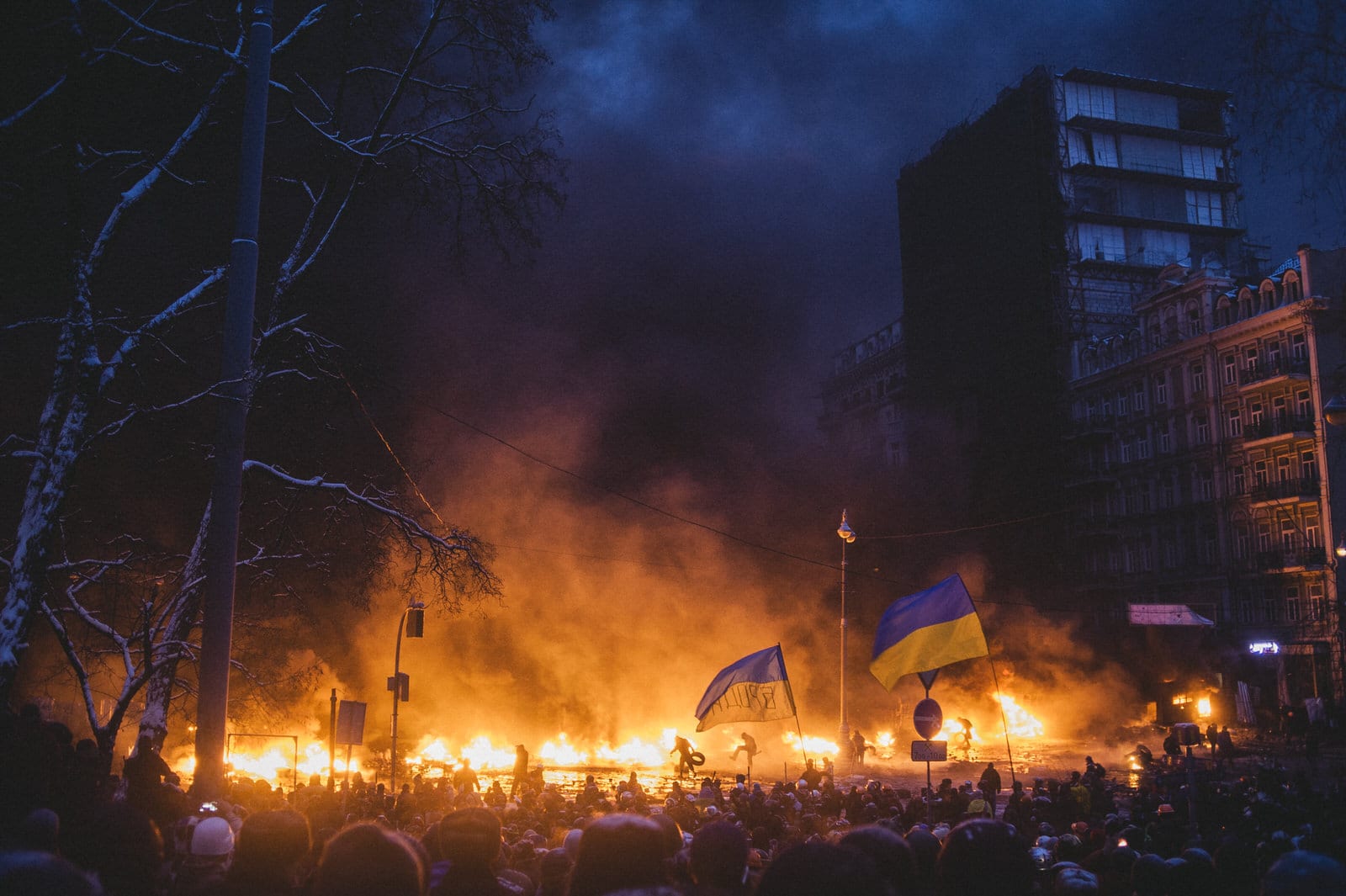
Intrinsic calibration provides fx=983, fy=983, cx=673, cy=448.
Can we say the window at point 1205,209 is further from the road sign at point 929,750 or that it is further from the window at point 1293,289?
the road sign at point 929,750

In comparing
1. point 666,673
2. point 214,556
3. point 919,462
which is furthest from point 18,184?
point 919,462

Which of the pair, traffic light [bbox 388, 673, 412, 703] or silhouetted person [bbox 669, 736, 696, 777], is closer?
traffic light [bbox 388, 673, 412, 703]

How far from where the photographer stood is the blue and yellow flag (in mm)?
16875

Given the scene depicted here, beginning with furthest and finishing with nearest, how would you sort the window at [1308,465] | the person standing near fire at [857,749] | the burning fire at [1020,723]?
the burning fire at [1020,723]
the window at [1308,465]
the person standing near fire at [857,749]

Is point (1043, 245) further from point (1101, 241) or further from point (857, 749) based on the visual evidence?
point (857, 749)

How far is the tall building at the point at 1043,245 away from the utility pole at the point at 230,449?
48.8 metres

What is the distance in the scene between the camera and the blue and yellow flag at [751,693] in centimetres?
1688

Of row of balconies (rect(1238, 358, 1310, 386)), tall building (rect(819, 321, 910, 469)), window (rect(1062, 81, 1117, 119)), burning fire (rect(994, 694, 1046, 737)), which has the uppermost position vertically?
window (rect(1062, 81, 1117, 119))

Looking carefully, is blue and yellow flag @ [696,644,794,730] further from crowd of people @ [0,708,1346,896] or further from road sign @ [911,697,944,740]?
crowd of people @ [0,708,1346,896]

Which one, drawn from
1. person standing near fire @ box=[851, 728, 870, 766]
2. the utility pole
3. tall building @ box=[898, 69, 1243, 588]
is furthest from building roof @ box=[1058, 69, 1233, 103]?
the utility pole

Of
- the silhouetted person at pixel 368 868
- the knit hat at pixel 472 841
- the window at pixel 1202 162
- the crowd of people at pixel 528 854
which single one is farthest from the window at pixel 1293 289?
the silhouetted person at pixel 368 868

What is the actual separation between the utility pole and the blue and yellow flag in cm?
1136

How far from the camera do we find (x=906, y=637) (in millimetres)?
14195

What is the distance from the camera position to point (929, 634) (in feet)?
45.9
